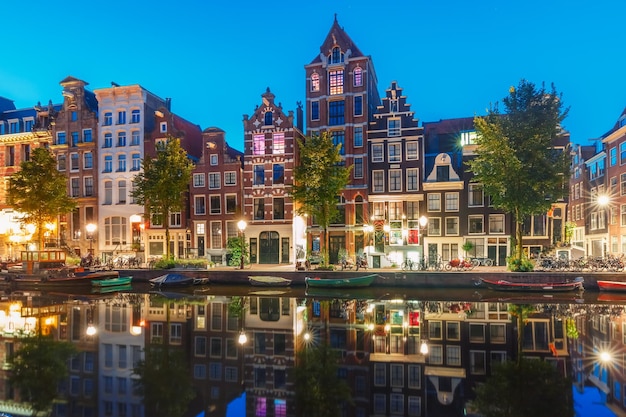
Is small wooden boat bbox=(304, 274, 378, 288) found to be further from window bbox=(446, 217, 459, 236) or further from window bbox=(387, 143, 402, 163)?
window bbox=(387, 143, 402, 163)

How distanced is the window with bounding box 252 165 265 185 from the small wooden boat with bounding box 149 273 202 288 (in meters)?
14.4

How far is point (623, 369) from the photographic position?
45.9 feet

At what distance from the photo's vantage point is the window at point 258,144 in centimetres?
4884

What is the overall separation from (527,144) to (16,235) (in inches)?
2245

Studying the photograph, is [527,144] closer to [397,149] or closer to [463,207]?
[463,207]

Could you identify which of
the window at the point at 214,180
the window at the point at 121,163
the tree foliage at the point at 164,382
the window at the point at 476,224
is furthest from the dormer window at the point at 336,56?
the tree foliage at the point at 164,382

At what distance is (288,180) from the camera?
4806cm

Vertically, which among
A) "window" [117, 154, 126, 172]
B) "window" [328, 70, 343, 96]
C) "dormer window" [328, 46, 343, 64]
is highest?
"dormer window" [328, 46, 343, 64]

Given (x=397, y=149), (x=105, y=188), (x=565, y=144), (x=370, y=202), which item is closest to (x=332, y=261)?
(x=370, y=202)

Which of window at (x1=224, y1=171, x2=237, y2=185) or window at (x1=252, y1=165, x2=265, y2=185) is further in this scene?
window at (x1=224, y1=171, x2=237, y2=185)

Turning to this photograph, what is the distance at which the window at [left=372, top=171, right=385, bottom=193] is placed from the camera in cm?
4656

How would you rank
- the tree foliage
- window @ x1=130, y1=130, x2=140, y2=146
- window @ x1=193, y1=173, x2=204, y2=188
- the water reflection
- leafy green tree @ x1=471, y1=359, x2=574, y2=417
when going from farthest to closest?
1. window @ x1=130, y1=130, x2=140, y2=146
2. window @ x1=193, y1=173, x2=204, y2=188
3. the water reflection
4. the tree foliage
5. leafy green tree @ x1=471, y1=359, x2=574, y2=417

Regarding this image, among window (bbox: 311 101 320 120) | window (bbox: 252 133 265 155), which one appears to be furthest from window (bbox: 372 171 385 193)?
window (bbox: 252 133 265 155)

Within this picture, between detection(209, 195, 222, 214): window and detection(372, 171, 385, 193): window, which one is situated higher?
detection(372, 171, 385, 193): window
